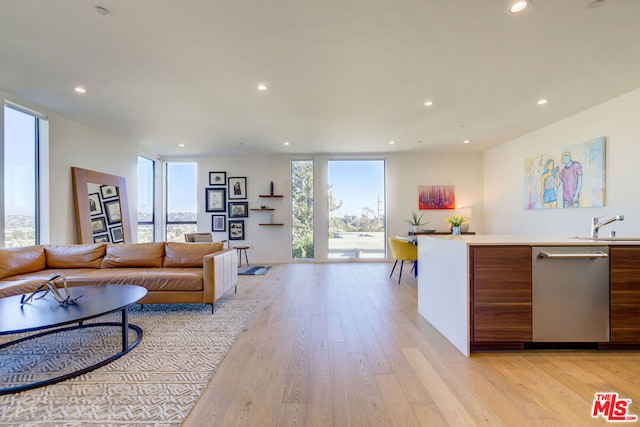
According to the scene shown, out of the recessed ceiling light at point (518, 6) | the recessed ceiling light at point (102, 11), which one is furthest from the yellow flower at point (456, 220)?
the recessed ceiling light at point (102, 11)

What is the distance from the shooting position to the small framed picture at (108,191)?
16.4ft

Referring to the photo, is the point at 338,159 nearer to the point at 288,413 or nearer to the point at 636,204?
the point at 636,204

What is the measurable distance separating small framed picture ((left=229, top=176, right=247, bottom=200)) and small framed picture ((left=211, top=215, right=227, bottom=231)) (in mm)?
616

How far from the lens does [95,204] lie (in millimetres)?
4832

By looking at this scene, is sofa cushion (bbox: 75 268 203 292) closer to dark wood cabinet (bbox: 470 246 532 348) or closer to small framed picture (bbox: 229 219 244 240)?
dark wood cabinet (bbox: 470 246 532 348)

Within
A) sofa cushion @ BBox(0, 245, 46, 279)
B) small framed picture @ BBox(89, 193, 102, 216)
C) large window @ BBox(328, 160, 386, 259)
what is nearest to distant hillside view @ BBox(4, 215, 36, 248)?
sofa cushion @ BBox(0, 245, 46, 279)

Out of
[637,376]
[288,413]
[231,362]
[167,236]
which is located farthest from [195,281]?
[167,236]

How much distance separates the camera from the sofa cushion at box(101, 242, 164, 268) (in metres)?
3.61

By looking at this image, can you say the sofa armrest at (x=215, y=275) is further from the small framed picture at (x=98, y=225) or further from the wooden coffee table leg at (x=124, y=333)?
the small framed picture at (x=98, y=225)

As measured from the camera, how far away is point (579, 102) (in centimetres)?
369

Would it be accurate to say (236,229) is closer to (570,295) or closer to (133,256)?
(133,256)

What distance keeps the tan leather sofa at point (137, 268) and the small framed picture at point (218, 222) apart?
3.10 m

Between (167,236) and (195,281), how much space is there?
4.52 metres

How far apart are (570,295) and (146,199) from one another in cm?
745
